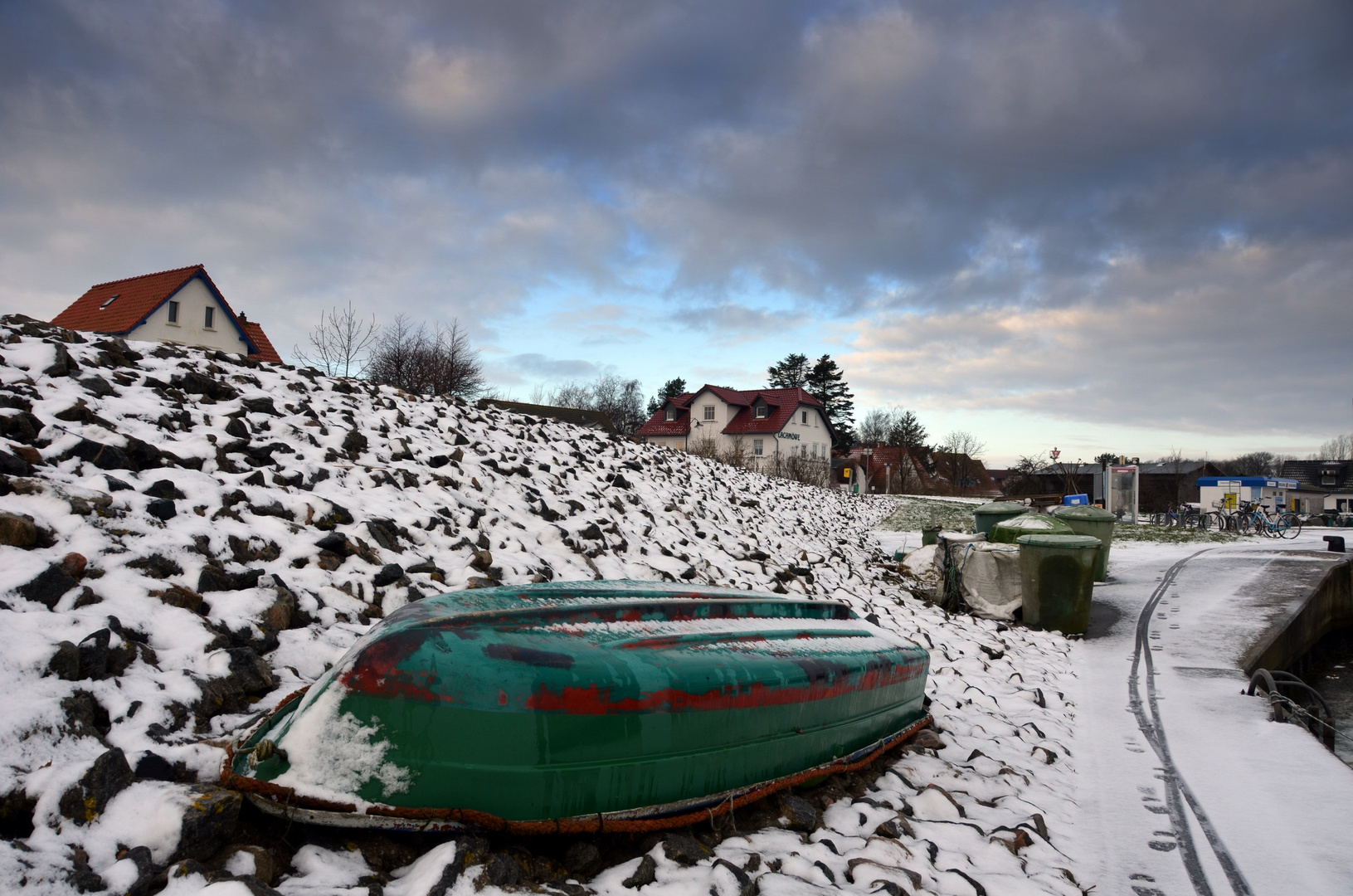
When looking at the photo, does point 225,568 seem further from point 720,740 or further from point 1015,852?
point 1015,852

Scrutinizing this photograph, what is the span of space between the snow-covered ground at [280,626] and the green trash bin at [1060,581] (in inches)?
21.7

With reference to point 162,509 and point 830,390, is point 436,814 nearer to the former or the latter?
point 162,509

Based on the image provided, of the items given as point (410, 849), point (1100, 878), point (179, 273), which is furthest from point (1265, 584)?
point (179, 273)

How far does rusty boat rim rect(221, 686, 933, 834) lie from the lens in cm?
225

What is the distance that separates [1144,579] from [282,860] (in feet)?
38.6

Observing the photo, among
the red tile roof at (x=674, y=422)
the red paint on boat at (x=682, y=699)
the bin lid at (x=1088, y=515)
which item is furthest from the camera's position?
the red tile roof at (x=674, y=422)

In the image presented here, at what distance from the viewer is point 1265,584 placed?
9695 mm

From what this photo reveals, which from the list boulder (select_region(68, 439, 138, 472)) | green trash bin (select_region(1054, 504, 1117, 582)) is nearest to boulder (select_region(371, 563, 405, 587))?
boulder (select_region(68, 439, 138, 472))

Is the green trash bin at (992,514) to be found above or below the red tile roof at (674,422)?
below

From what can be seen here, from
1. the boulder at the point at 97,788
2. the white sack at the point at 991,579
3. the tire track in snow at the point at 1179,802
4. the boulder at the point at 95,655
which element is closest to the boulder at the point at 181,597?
the boulder at the point at 95,655

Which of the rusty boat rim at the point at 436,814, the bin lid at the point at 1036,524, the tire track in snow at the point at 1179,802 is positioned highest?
the bin lid at the point at 1036,524

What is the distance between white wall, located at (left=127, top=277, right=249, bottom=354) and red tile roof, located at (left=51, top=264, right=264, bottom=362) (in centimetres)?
17

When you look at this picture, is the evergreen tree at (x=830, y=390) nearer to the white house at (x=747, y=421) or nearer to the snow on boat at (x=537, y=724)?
the white house at (x=747, y=421)

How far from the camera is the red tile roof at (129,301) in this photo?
23.1 metres
